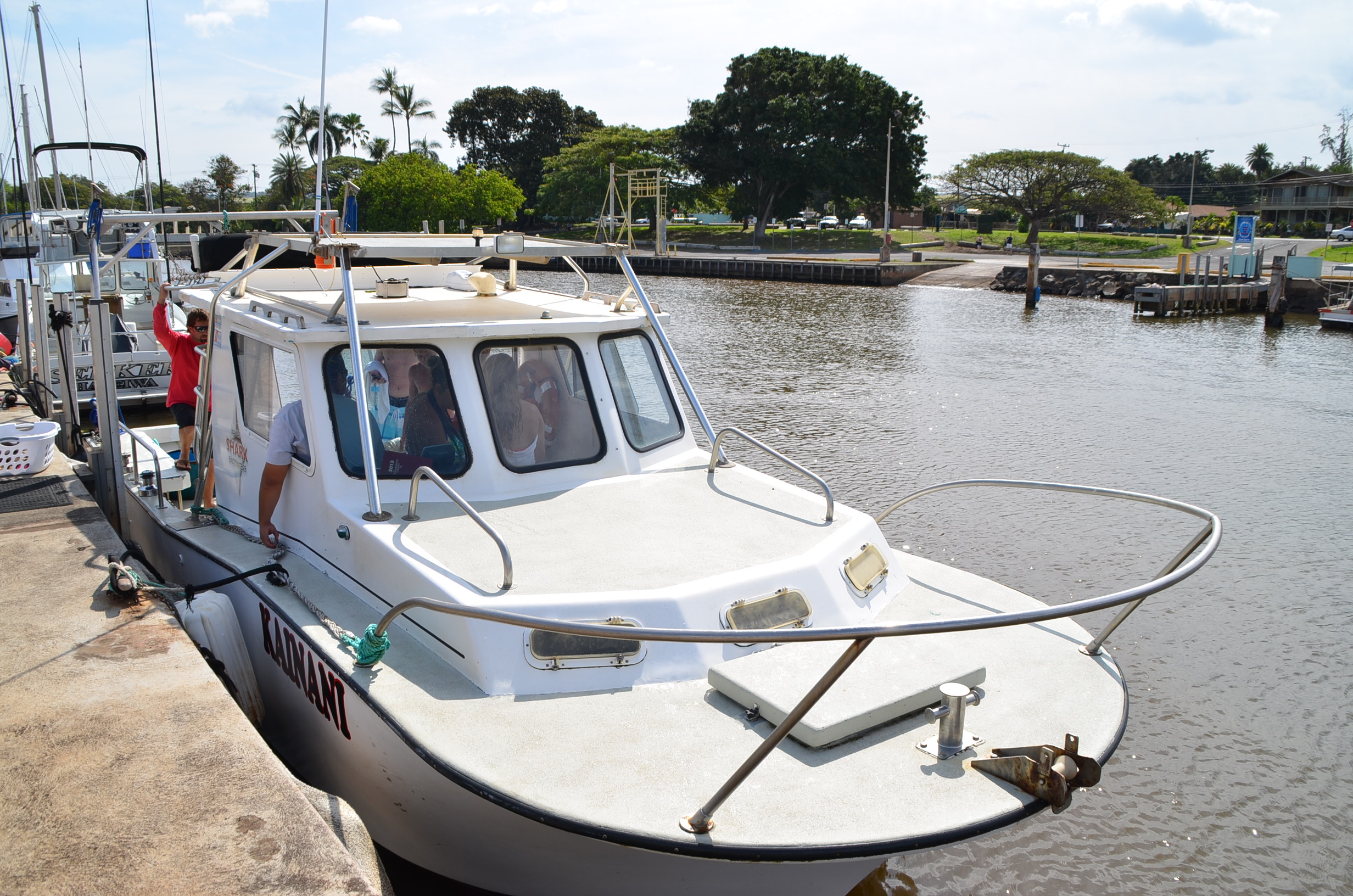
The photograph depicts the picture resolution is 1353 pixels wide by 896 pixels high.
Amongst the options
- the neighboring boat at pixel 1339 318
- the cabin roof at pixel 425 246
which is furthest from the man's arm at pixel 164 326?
the neighboring boat at pixel 1339 318

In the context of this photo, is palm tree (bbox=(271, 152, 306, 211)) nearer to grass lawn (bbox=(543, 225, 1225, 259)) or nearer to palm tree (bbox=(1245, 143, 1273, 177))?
grass lawn (bbox=(543, 225, 1225, 259))

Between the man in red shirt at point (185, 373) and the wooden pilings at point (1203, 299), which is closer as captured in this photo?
the man in red shirt at point (185, 373)

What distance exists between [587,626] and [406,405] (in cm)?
243

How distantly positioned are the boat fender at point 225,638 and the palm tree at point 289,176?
82.4 metres

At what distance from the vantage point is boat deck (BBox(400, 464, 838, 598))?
449 centimetres

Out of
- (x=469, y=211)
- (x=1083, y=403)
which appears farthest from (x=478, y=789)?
(x=469, y=211)

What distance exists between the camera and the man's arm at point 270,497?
5.48m

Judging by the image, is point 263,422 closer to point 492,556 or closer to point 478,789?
point 492,556

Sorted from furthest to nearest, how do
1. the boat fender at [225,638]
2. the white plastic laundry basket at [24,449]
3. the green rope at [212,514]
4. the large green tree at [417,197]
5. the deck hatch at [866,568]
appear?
1. the large green tree at [417,197]
2. the white plastic laundry basket at [24,449]
3. the green rope at [212,514]
4. the boat fender at [225,638]
5. the deck hatch at [866,568]

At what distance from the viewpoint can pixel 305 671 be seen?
466 cm

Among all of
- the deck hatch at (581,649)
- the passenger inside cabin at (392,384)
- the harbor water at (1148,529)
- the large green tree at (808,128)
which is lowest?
the harbor water at (1148,529)

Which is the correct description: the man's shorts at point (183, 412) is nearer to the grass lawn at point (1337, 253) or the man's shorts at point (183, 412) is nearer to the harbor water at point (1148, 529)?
the harbor water at point (1148, 529)

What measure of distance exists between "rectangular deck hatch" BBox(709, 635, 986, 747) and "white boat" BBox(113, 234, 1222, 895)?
17 mm

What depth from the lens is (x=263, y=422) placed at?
5.98 metres
